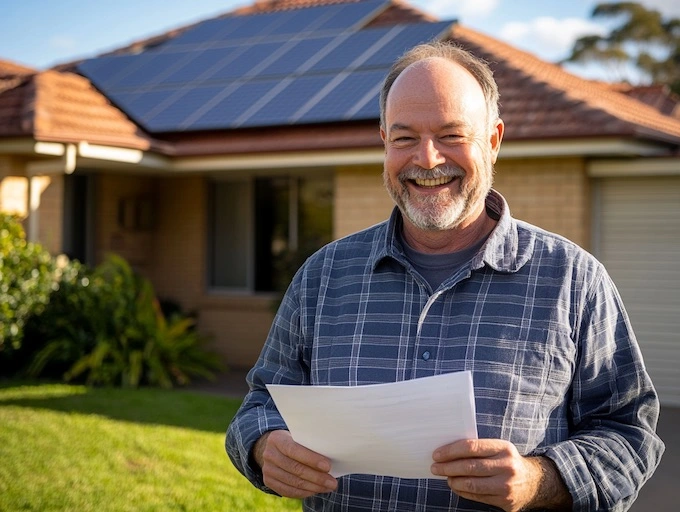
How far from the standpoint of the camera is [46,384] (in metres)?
10.0

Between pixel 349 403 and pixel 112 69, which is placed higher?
pixel 112 69

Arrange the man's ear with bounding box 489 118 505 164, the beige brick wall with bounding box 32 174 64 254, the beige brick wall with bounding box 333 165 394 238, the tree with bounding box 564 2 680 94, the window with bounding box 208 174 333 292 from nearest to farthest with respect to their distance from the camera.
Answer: the man's ear with bounding box 489 118 505 164 → the beige brick wall with bounding box 333 165 394 238 → the beige brick wall with bounding box 32 174 64 254 → the window with bounding box 208 174 333 292 → the tree with bounding box 564 2 680 94

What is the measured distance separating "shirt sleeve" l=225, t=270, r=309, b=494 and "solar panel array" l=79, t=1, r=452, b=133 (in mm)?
8090

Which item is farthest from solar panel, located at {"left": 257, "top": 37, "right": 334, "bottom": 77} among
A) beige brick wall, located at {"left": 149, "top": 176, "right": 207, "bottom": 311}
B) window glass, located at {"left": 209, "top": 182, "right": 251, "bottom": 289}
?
beige brick wall, located at {"left": 149, "top": 176, "right": 207, "bottom": 311}

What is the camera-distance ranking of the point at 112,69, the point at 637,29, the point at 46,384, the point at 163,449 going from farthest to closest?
the point at 637,29 → the point at 112,69 → the point at 46,384 → the point at 163,449

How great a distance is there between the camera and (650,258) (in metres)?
10.3

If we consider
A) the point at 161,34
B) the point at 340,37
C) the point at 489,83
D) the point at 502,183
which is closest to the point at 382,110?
the point at 489,83

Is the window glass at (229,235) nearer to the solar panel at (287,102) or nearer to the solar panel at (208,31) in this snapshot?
the solar panel at (287,102)

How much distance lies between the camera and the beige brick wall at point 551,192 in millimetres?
9953

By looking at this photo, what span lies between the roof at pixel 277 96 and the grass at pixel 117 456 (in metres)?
3.30

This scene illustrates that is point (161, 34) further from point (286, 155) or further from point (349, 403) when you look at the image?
point (349, 403)

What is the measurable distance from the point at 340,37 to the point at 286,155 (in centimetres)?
314

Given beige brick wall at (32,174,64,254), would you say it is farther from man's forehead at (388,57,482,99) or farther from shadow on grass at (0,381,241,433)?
man's forehead at (388,57,482,99)

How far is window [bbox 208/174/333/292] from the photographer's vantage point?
41.9 feet
